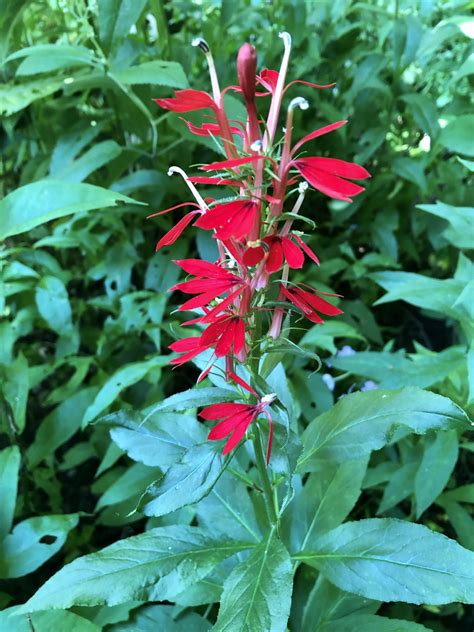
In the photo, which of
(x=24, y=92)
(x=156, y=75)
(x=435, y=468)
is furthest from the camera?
(x=24, y=92)

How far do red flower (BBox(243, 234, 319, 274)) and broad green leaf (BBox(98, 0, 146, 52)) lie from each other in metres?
0.74

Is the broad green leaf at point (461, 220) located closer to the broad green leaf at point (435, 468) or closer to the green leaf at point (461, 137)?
the green leaf at point (461, 137)

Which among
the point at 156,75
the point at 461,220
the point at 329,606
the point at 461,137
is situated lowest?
the point at 329,606

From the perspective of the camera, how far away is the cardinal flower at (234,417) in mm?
576

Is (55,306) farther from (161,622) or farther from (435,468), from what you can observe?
(435,468)

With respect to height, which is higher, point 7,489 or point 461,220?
point 461,220

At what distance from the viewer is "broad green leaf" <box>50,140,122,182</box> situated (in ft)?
3.91

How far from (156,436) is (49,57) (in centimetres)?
78

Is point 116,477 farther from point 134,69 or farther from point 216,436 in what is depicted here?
point 134,69

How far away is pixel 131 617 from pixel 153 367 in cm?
41

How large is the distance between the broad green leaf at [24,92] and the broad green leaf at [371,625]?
1081 mm

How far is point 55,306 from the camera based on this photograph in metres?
1.11

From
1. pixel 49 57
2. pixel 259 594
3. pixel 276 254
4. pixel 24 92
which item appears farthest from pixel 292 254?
pixel 24 92

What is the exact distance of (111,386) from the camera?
1009 mm
